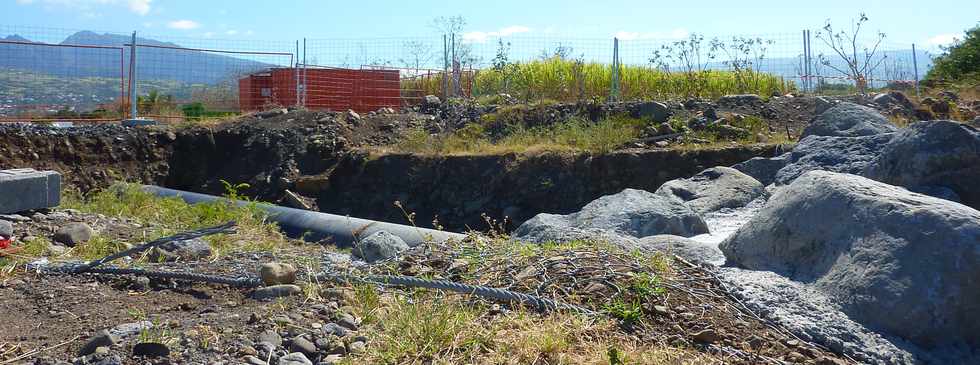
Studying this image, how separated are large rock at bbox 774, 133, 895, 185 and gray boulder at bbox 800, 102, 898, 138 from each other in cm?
46

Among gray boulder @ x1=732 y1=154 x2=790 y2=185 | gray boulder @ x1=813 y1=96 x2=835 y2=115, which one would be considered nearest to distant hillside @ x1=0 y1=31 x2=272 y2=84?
gray boulder @ x1=813 y1=96 x2=835 y2=115

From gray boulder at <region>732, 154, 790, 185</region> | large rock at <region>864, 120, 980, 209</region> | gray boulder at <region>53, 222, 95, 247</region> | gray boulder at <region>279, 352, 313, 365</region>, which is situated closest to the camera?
gray boulder at <region>279, 352, 313, 365</region>

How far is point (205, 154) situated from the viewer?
13281 mm

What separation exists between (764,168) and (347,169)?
649 centimetres

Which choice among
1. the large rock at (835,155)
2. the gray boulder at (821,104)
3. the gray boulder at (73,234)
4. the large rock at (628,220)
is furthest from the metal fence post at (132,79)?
the large rock at (835,155)

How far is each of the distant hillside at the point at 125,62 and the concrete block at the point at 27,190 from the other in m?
7.53

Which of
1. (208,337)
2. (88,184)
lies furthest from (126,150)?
(208,337)

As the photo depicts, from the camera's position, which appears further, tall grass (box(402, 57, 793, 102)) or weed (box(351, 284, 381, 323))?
tall grass (box(402, 57, 793, 102))

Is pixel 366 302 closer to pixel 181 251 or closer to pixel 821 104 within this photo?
pixel 181 251

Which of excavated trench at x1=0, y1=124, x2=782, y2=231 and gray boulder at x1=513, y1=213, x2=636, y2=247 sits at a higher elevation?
excavated trench at x1=0, y1=124, x2=782, y2=231

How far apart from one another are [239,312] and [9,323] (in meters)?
1.03

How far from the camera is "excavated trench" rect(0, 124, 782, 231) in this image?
402 inches

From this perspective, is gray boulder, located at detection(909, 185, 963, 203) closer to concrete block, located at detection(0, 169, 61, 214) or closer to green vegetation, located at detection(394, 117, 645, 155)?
Answer: green vegetation, located at detection(394, 117, 645, 155)

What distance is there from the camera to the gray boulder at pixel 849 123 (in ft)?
23.4
